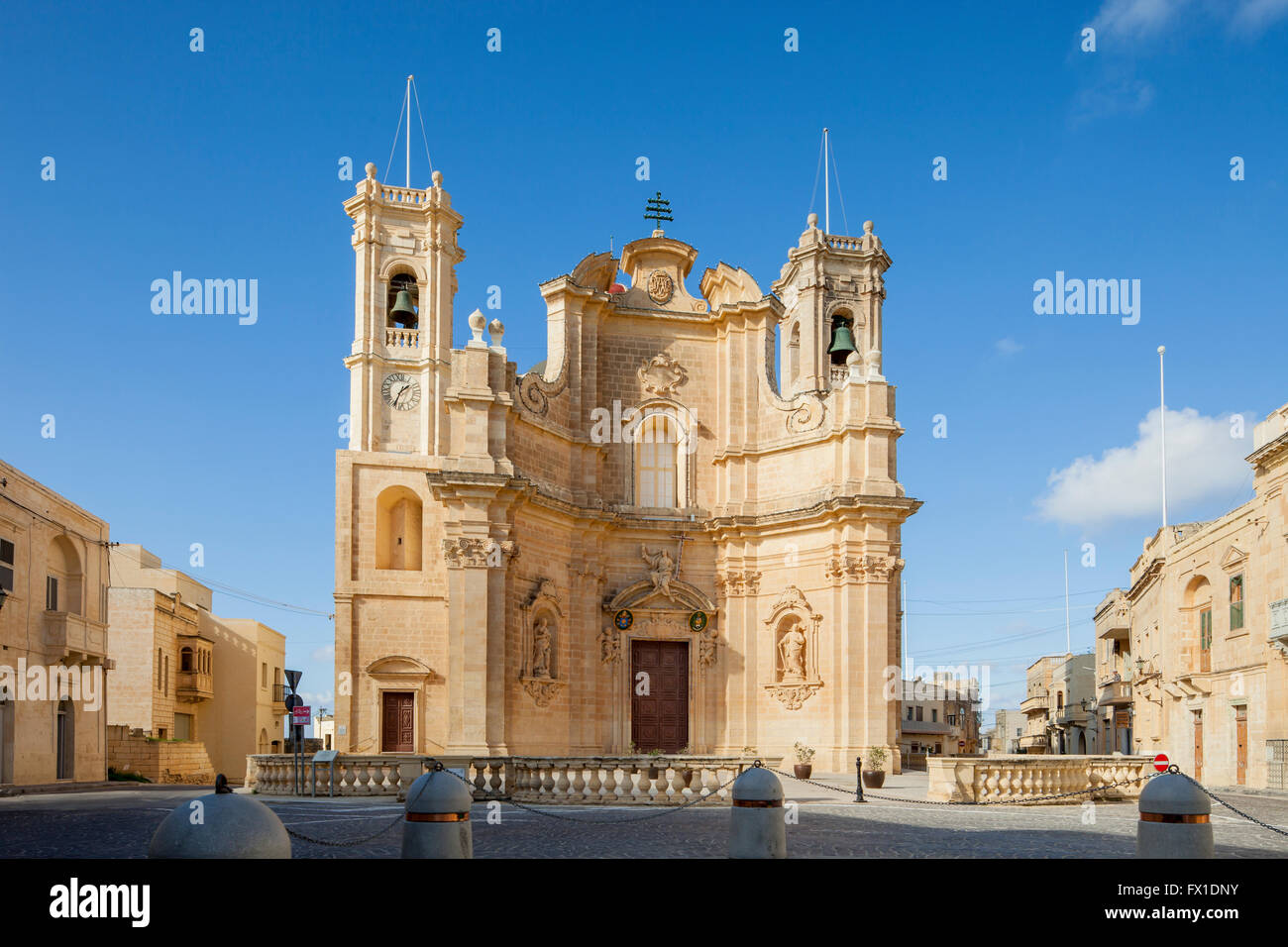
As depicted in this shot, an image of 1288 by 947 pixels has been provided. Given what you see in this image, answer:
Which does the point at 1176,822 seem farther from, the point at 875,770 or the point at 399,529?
the point at 399,529

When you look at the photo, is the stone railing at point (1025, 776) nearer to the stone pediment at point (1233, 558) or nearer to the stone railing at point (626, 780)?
the stone railing at point (626, 780)

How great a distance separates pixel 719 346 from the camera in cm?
3234

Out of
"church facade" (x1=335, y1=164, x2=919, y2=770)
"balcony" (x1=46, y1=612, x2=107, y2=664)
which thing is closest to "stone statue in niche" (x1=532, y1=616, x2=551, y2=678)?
"church facade" (x1=335, y1=164, x2=919, y2=770)

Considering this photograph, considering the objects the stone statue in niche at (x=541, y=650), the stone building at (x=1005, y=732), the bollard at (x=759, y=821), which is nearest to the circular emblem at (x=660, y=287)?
the stone statue in niche at (x=541, y=650)

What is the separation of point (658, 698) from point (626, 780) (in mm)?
13102

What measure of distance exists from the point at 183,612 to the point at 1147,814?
4497 centimetres

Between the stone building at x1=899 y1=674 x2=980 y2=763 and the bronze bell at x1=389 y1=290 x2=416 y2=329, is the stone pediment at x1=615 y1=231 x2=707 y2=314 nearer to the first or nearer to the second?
the bronze bell at x1=389 y1=290 x2=416 y2=329

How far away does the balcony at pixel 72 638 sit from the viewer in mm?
30234

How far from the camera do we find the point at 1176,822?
7184 millimetres

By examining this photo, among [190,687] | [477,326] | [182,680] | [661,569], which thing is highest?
[477,326]

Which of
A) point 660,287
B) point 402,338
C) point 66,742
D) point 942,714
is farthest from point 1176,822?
point 942,714

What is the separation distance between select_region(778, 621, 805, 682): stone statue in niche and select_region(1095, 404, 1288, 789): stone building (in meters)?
10.1
